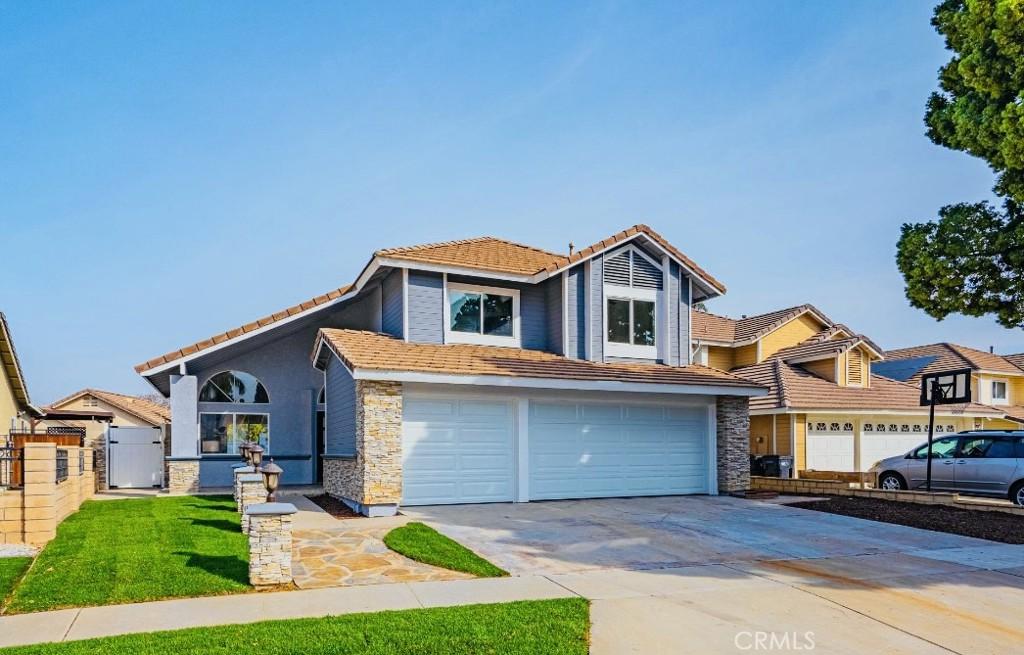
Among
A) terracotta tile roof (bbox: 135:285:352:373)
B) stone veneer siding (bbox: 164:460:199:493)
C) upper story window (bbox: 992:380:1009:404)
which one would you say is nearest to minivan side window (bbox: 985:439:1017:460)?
terracotta tile roof (bbox: 135:285:352:373)

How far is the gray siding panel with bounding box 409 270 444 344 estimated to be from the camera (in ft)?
53.2

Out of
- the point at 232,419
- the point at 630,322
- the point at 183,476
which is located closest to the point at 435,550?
the point at 630,322

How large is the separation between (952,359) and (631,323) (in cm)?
2335

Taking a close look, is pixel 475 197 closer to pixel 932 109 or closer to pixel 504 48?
pixel 504 48

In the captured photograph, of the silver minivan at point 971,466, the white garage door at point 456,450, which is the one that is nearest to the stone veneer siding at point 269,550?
the white garage door at point 456,450

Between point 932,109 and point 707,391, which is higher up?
point 932,109

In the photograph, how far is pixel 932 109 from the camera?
12.4m

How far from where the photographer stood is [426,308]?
53.8 feet

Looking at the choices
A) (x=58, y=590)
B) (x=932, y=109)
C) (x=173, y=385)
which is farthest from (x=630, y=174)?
(x=58, y=590)

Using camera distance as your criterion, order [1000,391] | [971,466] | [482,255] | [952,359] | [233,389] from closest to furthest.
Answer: [971,466] < [482,255] < [233,389] < [952,359] < [1000,391]

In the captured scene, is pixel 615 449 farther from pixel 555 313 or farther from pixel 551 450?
pixel 555 313

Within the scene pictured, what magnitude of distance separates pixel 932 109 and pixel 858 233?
550cm

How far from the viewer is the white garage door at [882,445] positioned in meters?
24.4

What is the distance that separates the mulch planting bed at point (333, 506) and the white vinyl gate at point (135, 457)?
659 centimetres
